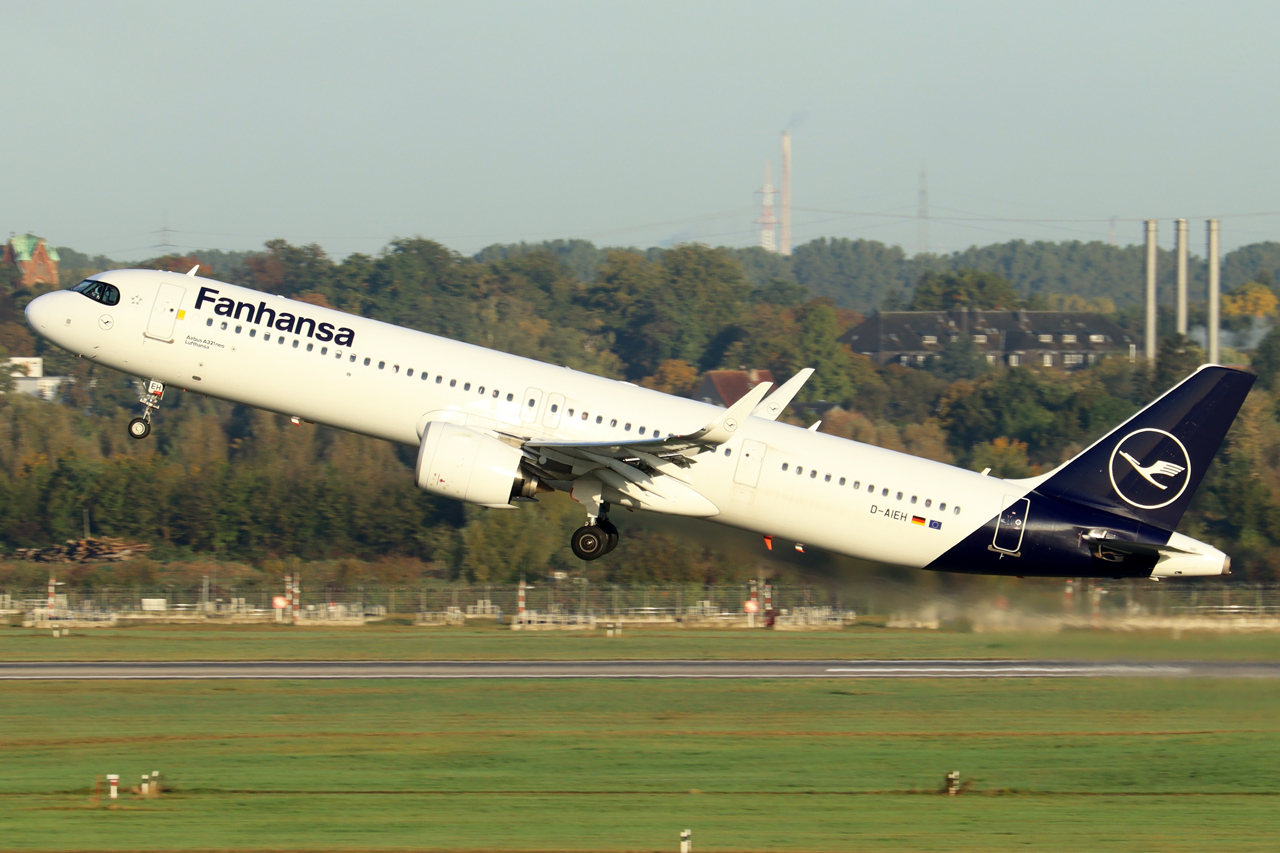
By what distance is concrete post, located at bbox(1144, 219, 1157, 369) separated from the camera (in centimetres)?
13825

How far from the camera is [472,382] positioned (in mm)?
35031

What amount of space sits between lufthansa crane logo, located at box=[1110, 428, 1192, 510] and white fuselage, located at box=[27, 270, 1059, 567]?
255 centimetres

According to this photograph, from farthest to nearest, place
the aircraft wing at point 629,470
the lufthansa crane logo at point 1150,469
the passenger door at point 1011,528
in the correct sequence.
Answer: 1. the lufthansa crane logo at point 1150,469
2. the passenger door at point 1011,528
3. the aircraft wing at point 629,470

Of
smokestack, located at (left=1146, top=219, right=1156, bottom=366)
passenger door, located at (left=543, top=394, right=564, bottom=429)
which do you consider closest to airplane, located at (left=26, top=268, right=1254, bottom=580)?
passenger door, located at (left=543, top=394, right=564, bottom=429)

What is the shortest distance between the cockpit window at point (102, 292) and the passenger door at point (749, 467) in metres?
15.9

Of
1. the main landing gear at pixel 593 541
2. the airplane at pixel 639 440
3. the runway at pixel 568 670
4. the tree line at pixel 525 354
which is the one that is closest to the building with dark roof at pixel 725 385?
the tree line at pixel 525 354

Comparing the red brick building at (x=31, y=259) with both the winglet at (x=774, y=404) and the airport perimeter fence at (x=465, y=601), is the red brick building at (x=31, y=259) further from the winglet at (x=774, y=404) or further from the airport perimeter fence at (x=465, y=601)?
the winglet at (x=774, y=404)

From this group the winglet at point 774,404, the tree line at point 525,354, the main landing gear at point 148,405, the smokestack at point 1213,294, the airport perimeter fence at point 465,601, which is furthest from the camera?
the smokestack at point 1213,294

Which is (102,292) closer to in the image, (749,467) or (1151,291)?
(749,467)

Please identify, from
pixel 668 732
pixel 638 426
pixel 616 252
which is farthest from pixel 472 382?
pixel 616 252

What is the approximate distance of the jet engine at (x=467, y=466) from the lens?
33688mm

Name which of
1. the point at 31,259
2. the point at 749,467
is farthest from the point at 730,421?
the point at 31,259

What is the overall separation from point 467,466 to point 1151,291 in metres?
117

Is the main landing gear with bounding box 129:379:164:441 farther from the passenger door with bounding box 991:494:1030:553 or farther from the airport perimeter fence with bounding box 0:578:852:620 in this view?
the airport perimeter fence with bounding box 0:578:852:620
